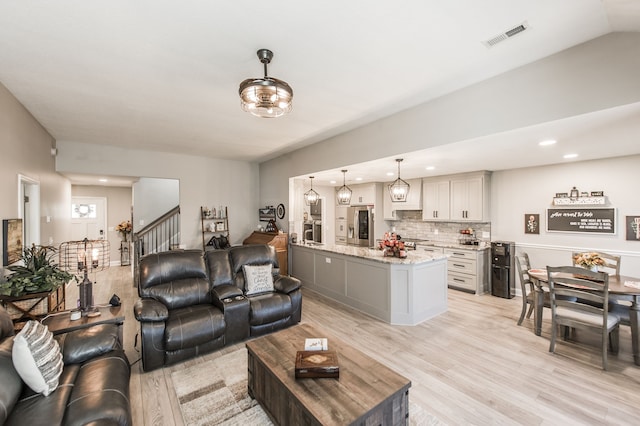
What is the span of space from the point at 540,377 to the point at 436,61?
314cm

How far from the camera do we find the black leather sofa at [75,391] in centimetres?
149

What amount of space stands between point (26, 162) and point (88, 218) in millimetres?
5840

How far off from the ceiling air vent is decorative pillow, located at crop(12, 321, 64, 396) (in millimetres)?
3787

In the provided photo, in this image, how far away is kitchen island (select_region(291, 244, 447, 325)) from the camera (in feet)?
12.8

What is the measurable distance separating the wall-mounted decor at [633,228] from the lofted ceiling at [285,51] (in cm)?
110

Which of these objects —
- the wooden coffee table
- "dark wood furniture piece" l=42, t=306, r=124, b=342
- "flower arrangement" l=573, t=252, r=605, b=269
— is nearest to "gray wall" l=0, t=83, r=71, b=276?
"dark wood furniture piece" l=42, t=306, r=124, b=342

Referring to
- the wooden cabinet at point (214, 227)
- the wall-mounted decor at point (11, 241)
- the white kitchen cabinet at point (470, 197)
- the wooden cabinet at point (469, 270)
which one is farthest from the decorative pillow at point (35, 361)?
the white kitchen cabinet at point (470, 197)

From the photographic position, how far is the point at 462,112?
3.08m

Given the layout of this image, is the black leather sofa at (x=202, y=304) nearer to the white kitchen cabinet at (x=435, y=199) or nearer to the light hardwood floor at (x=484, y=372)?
the light hardwood floor at (x=484, y=372)

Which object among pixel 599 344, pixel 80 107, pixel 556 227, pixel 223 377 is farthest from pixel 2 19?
pixel 556 227

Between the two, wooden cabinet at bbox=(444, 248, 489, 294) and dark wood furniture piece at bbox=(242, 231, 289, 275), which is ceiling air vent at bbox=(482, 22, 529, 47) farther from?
dark wood furniture piece at bbox=(242, 231, 289, 275)

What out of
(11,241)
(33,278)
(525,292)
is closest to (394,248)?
(525,292)

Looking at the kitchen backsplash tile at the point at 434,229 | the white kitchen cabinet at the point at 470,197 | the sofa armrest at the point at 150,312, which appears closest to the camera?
the sofa armrest at the point at 150,312

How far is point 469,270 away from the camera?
17.6ft
